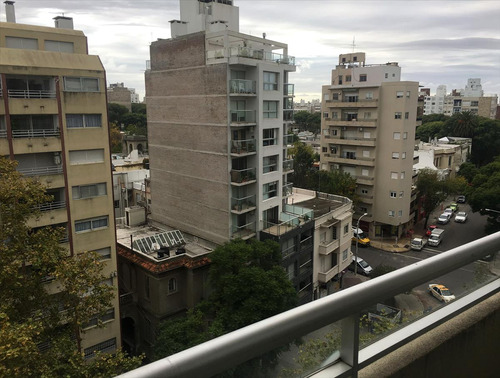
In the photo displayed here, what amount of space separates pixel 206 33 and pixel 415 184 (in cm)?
2887

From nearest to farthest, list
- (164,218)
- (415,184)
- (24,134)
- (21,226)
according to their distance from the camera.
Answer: (21,226) < (24,134) < (164,218) < (415,184)

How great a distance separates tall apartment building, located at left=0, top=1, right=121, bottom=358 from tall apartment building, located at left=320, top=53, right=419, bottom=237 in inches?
1080

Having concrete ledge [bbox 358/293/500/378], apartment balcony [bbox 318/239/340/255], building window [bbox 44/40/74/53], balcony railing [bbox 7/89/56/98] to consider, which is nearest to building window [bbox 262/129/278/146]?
apartment balcony [bbox 318/239/340/255]

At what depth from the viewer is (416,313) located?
2623 mm

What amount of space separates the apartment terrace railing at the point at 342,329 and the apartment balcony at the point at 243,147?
19.7 meters

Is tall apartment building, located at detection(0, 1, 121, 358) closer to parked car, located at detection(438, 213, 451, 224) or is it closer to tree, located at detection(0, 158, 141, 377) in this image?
tree, located at detection(0, 158, 141, 377)

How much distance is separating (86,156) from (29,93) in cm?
315

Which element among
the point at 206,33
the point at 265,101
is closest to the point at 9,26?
the point at 206,33

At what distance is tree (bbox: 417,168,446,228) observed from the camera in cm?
4141

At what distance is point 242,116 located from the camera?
22.7 m

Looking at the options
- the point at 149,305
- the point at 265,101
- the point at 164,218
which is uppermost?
the point at 265,101

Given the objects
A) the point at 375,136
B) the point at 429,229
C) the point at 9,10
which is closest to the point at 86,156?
the point at 9,10

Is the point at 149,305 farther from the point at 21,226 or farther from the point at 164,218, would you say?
the point at 21,226

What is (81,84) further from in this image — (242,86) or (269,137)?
(269,137)
